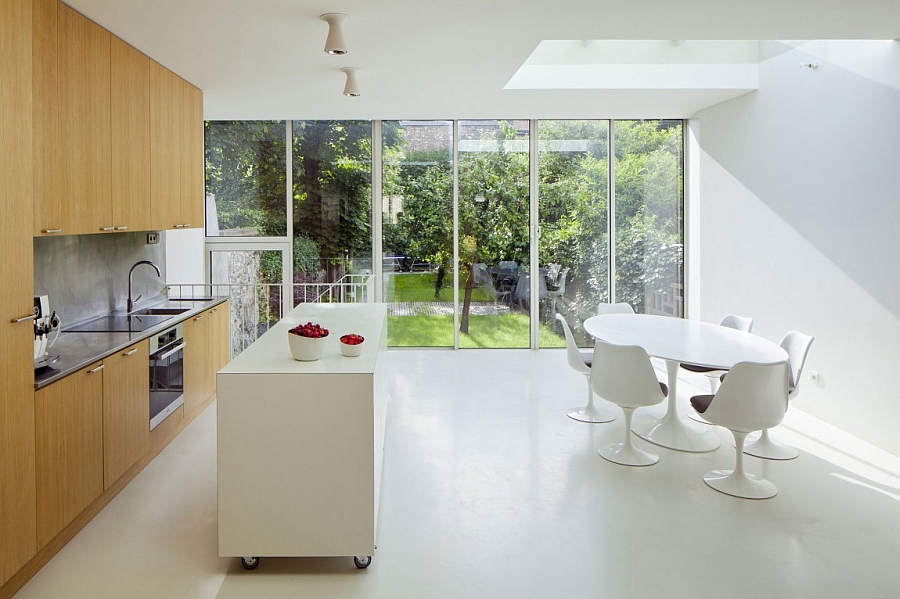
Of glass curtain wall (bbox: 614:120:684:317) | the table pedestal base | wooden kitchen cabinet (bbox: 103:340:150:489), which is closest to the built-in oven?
wooden kitchen cabinet (bbox: 103:340:150:489)

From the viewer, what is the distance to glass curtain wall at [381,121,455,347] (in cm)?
744

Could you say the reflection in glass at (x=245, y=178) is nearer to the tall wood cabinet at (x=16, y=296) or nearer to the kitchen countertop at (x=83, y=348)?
the kitchen countertop at (x=83, y=348)

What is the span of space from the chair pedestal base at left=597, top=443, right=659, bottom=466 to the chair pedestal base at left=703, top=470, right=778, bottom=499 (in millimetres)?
380

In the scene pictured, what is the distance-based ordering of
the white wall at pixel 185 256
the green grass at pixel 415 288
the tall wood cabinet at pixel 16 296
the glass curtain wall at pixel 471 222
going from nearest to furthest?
the tall wood cabinet at pixel 16 296
the white wall at pixel 185 256
the glass curtain wall at pixel 471 222
the green grass at pixel 415 288

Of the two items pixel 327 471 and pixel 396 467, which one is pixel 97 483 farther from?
pixel 396 467

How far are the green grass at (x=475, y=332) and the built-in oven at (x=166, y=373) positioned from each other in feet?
11.1

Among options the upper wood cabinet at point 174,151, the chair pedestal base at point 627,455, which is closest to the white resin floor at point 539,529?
the chair pedestal base at point 627,455

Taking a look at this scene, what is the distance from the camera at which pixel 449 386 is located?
19.5 ft

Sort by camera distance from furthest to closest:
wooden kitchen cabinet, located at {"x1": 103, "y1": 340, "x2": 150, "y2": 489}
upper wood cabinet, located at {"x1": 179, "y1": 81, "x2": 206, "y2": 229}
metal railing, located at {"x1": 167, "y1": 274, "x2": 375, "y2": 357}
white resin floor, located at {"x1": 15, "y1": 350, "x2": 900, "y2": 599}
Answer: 1. metal railing, located at {"x1": 167, "y1": 274, "x2": 375, "y2": 357}
2. upper wood cabinet, located at {"x1": 179, "y1": 81, "x2": 206, "y2": 229}
3. wooden kitchen cabinet, located at {"x1": 103, "y1": 340, "x2": 150, "y2": 489}
4. white resin floor, located at {"x1": 15, "y1": 350, "x2": 900, "y2": 599}

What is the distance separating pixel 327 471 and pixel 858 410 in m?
3.81

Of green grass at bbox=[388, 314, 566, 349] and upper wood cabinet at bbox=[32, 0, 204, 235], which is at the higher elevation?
upper wood cabinet at bbox=[32, 0, 204, 235]

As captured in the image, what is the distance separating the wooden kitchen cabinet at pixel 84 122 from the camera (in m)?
3.19

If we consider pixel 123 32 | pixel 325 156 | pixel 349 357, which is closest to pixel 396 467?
pixel 349 357

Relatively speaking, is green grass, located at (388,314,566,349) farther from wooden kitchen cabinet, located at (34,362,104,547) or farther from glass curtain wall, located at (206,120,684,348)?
wooden kitchen cabinet, located at (34,362,104,547)
